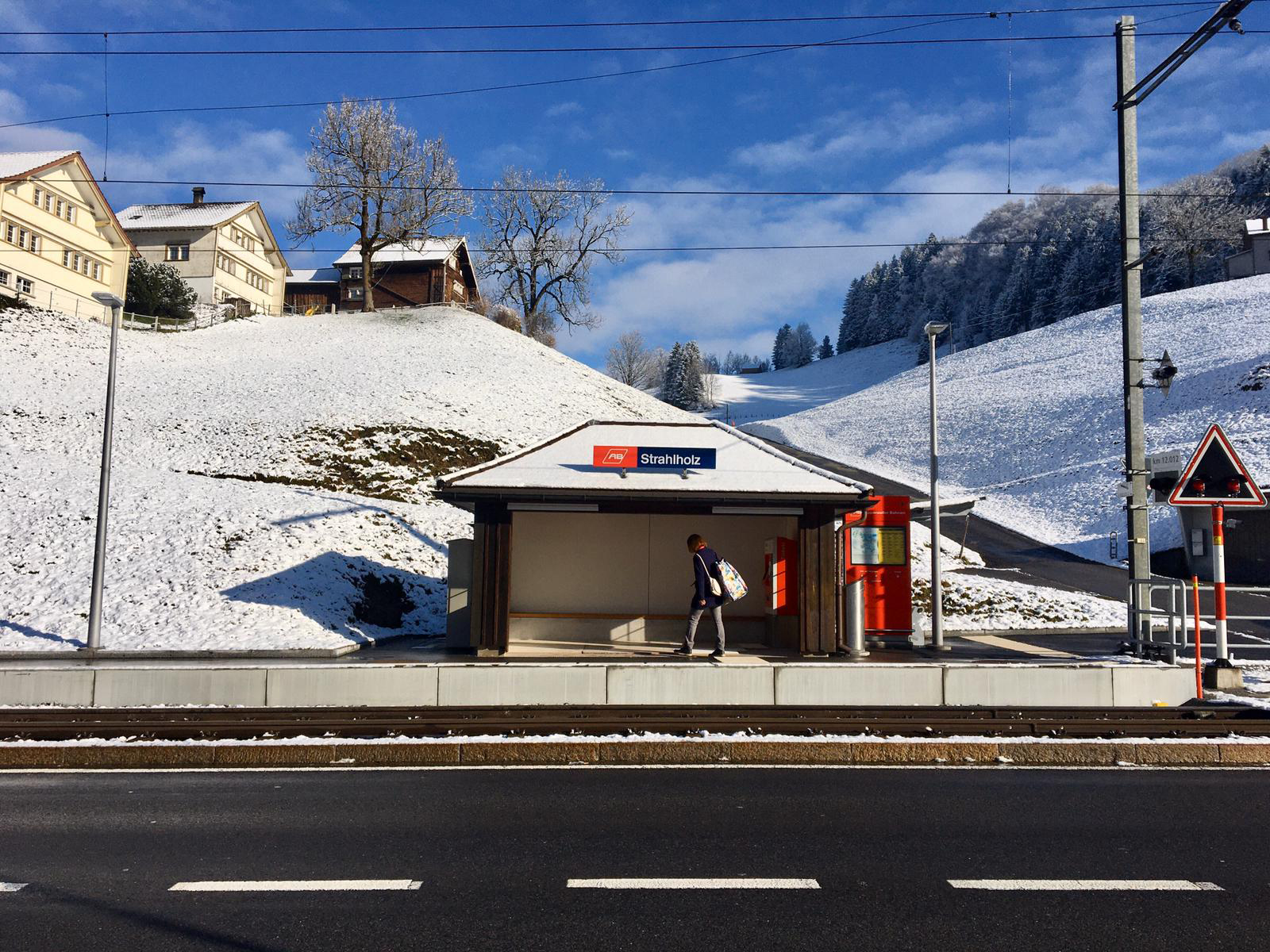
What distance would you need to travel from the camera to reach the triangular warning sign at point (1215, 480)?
37.9 ft

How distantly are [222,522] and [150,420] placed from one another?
1320 centimetres

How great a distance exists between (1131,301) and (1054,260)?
9860 centimetres

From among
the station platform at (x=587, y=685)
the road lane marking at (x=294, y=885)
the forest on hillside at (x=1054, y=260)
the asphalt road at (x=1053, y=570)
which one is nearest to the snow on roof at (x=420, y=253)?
the asphalt road at (x=1053, y=570)

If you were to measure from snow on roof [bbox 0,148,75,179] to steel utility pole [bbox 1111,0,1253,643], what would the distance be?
48852mm

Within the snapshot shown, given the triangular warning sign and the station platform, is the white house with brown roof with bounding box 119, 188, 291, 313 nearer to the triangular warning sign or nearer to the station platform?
the station platform

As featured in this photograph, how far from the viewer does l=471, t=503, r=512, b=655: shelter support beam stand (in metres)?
15.4

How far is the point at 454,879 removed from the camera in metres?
5.05

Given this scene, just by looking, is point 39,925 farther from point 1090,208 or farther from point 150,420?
point 1090,208

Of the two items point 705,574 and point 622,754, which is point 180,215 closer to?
point 705,574

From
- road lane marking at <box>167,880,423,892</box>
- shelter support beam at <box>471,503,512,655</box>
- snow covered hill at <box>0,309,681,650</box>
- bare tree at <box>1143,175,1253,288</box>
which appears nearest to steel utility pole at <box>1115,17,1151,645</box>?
shelter support beam at <box>471,503,512,655</box>

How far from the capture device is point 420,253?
213ft

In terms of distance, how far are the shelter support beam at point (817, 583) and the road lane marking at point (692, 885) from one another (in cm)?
1084

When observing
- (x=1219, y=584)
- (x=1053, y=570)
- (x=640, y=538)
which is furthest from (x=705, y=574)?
(x=1053, y=570)

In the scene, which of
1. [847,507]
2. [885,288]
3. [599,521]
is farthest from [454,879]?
[885,288]
